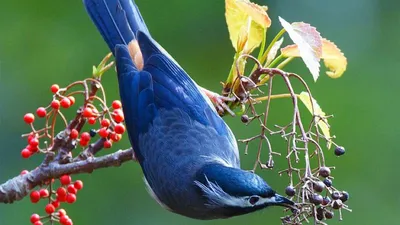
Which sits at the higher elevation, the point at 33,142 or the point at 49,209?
the point at 33,142

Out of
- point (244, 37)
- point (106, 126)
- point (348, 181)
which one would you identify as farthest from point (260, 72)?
point (348, 181)

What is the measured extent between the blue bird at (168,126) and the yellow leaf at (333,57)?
0.44 m

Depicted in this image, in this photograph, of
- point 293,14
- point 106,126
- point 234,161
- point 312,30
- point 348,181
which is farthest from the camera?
point 293,14

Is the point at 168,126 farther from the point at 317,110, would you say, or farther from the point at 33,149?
the point at 317,110

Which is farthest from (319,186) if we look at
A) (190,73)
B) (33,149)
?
(190,73)

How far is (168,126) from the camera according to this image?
349 centimetres

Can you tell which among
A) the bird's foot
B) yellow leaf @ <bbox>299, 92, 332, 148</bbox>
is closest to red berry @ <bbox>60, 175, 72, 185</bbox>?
the bird's foot

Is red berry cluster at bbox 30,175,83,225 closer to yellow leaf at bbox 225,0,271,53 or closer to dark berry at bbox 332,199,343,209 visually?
yellow leaf at bbox 225,0,271,53

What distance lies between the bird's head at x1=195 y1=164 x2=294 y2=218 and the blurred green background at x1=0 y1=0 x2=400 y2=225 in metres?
2.22

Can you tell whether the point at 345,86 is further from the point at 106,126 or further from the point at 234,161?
the point at 106,126

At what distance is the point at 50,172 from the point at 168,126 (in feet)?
1.72

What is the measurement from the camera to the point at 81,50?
18.6 feet

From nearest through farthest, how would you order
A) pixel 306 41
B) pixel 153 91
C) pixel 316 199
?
pixel 316 199 < pixel 306 41 < pixel 153 91

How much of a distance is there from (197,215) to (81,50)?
254 centimetres
